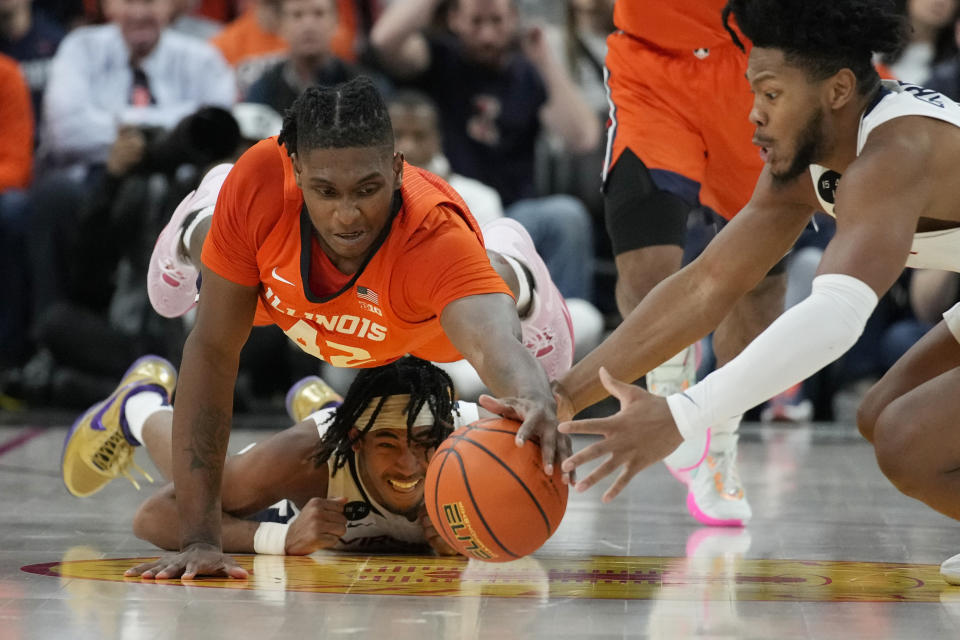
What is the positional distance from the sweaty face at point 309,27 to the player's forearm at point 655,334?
4.80 m

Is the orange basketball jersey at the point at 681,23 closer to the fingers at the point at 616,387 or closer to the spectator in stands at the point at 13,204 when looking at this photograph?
the fingers at the point at 616,387

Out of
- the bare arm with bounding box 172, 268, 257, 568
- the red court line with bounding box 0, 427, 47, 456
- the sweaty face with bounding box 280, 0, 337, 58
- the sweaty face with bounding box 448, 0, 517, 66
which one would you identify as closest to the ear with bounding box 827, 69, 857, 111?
the bare arm with bounding box 172, 268, 257, 568

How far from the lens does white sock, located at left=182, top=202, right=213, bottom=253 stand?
15.3 feet

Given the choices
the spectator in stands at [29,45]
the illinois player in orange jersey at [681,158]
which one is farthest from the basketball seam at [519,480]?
the spectator in stands at [29,45]

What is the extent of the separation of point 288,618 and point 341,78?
16.8 feet

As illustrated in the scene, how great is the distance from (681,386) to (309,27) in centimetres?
389

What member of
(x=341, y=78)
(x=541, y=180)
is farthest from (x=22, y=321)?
(x=541, y=180)

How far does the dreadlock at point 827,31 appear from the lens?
310 cm

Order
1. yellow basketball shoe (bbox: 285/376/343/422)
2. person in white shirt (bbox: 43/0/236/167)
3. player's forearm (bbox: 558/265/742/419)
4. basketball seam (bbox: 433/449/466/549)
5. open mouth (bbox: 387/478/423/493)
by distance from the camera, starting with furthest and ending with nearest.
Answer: person in white shirt (bbox: 43/0/236/167), yellow basketball shoe (bbox: 285/376/343/422), open mouth (bbox: 387/478/423/493), player's forearm (bbox: 558/265/742/419), basketball seam (bbox: 433/449/466/549)

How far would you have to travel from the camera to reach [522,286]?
15.0 feet

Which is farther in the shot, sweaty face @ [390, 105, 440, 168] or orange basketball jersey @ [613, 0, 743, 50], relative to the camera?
sweaty face @ [390, 105, 440, 168]

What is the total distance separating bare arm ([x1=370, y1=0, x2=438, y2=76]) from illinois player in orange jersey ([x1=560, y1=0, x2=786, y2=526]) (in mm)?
3299

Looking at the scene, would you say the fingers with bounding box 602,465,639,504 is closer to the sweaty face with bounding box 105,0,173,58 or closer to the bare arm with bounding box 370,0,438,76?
the bare arm with bounding box 370,0,438,76

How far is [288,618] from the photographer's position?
122 inches
